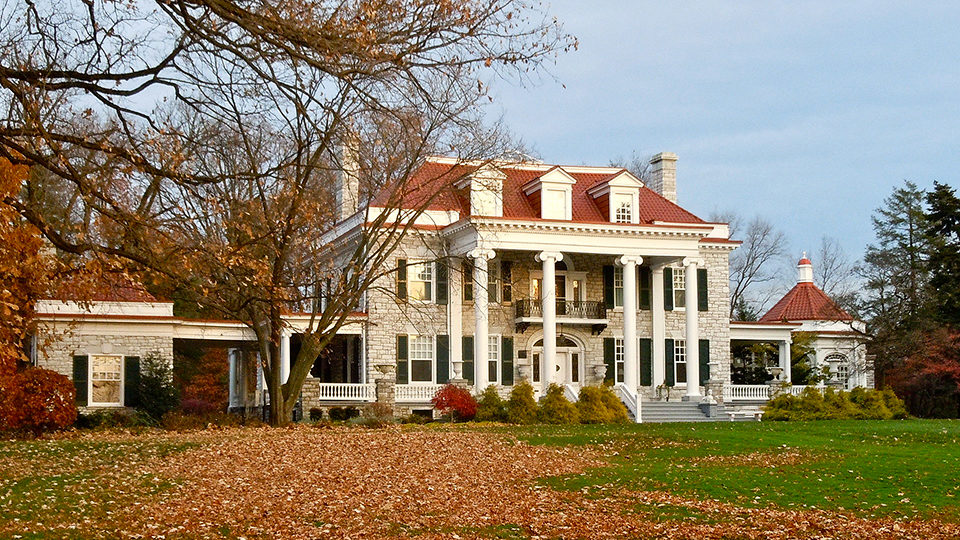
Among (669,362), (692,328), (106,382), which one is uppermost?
(692,328)

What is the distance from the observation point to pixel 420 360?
3709 centimetres

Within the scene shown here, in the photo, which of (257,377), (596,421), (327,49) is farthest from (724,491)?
(257,377)

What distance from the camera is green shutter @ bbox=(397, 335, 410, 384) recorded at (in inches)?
1447

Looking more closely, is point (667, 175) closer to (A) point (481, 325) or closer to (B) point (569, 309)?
(B) point (569, 309)

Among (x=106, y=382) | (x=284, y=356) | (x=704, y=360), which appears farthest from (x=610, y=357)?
(x=106, y=382)

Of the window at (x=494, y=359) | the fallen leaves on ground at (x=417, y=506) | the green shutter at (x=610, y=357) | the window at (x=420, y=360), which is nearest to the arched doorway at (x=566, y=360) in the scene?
→ the green shutter at (x=610, y=357)

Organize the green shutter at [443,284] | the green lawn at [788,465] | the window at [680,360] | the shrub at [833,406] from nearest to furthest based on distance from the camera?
the green lawn at [788,465]
the shrub at [833,406]
the green shutter at [443,284]
the window at [680,360]

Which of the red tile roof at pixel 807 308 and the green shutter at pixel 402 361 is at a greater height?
the red tile roof at pixel 807 308

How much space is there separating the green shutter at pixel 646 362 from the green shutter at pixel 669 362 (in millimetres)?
490

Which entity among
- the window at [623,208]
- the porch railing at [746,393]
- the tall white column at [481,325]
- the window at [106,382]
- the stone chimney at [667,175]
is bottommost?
the porch railing at [746,393]

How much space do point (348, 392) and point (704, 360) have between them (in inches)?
497

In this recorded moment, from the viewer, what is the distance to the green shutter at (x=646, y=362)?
3928 centimetres

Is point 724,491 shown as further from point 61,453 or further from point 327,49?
point 61,453

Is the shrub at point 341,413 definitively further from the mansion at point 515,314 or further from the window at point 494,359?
the window at point 494,359
